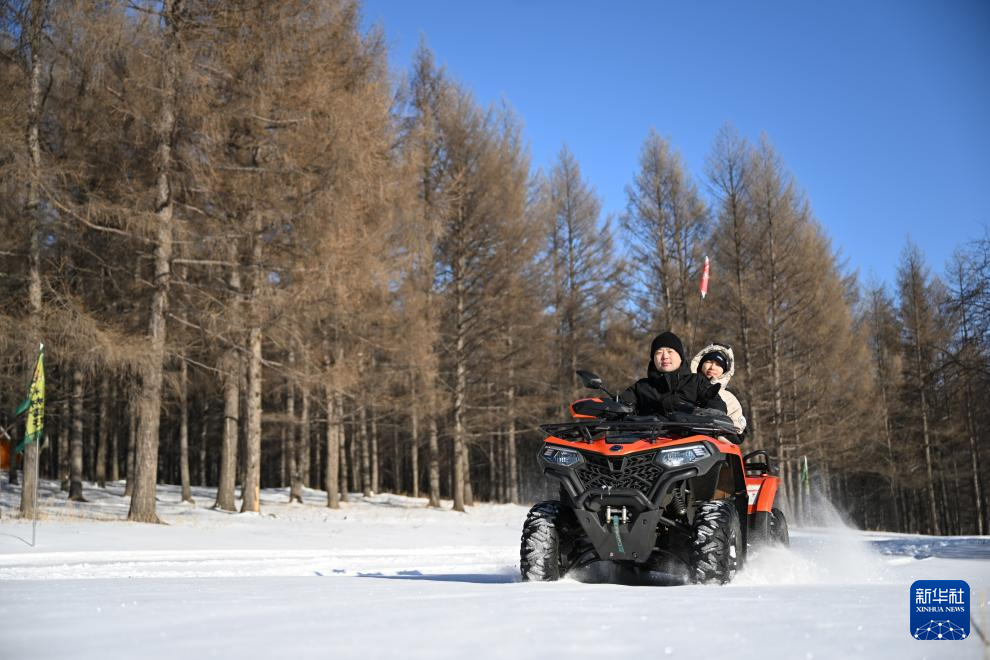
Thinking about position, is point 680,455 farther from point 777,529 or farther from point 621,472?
point 777,529

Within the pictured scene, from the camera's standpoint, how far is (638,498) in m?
5.24

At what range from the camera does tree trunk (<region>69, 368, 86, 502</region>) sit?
69.9ft

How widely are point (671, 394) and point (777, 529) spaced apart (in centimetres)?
173

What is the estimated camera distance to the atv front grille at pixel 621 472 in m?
5.34

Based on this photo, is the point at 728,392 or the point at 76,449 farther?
the point at 76,449

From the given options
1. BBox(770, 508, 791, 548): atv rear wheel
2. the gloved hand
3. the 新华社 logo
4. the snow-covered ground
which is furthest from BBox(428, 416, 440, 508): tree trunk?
the 新华社 logo

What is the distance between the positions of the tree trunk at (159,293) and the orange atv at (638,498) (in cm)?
1077

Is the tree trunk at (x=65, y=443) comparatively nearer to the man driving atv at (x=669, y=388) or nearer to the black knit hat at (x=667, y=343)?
the man driving atv at (x=669, y=388)

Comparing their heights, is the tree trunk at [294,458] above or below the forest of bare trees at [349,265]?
below

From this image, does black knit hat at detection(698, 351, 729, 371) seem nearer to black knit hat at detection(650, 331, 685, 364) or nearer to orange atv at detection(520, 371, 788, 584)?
black knit hat at detection(650, 331, 685, 364)

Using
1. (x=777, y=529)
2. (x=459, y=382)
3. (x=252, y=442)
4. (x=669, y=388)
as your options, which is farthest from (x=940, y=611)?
(x=459, y=382)

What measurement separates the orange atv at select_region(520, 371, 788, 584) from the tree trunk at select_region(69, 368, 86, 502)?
699 inches

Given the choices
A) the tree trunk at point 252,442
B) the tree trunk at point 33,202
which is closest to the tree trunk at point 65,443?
the tree trunk at point 252,442

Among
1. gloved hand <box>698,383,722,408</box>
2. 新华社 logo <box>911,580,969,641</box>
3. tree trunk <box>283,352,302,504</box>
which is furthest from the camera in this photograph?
tree trunk <box>283,352,302,504</box>
